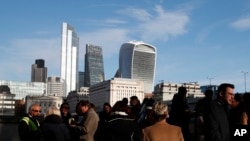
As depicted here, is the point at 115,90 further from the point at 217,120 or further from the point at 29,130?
the point at 217,120

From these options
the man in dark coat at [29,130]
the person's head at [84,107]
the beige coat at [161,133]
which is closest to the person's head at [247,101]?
the beige coat at [161,133]

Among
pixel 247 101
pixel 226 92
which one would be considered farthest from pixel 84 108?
pixel 247 101

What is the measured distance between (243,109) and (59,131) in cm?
336

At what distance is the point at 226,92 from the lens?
24.1ft

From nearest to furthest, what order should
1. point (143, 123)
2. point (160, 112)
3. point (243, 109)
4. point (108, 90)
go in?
1. point (160, 112)
2. point (243, 109)
3. point (143, 123)
4. point (108, 90)

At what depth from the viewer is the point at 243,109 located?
304 inches

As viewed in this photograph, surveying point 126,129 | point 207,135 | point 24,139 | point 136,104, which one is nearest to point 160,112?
point 207,135

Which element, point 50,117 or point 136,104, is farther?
point 136,104

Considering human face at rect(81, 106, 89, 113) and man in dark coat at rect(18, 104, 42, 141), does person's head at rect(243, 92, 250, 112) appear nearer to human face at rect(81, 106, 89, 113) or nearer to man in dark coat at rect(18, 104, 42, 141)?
human face at rect(81, 106, 89, 113)

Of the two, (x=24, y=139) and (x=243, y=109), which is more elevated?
(x=243, y=109)

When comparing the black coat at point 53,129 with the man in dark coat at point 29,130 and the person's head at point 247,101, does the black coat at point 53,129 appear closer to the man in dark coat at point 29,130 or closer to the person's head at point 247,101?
the man in dark coat at point 29,130

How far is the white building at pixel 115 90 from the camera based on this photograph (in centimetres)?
16900

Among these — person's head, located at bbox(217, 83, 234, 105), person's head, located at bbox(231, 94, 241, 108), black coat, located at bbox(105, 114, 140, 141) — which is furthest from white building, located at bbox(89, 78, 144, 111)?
person's head, located at bbox(217, 83, 234, 105)

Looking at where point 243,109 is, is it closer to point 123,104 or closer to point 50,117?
point 123,104
